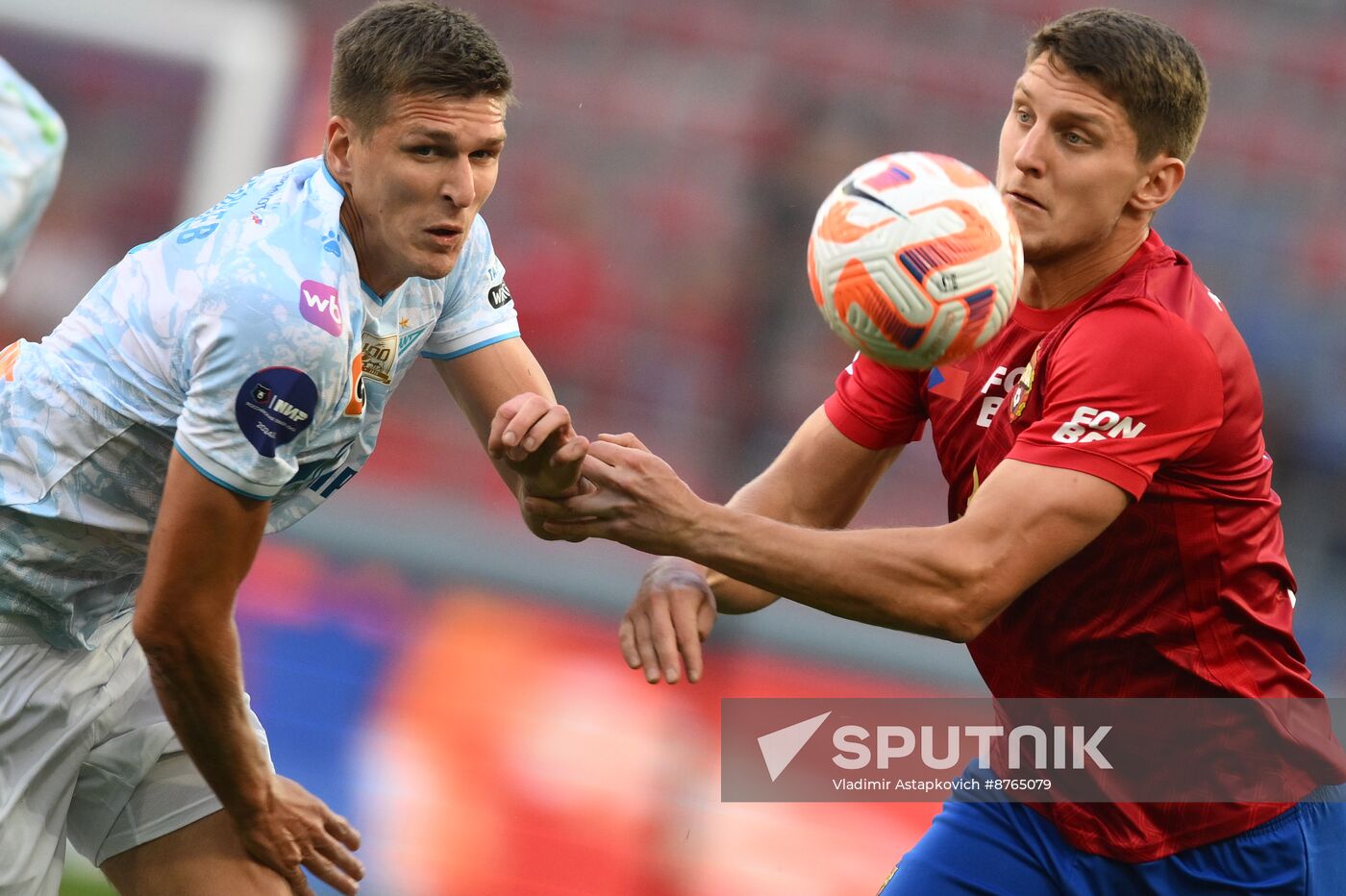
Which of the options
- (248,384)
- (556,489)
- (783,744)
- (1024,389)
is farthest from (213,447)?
(783,744)

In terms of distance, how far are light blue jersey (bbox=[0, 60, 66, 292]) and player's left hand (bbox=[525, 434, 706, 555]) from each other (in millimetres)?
1163

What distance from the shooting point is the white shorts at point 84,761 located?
10.6 feet

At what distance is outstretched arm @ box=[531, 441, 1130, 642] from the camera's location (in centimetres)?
283

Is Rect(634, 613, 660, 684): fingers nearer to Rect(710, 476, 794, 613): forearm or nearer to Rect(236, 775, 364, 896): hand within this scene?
Rect(710, 476, 794, 613): forearm

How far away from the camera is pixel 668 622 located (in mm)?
3277

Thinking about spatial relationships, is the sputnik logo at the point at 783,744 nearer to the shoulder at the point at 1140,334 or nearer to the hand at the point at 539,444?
the hand at the point at 539,444

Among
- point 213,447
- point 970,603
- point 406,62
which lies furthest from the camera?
point 406,62

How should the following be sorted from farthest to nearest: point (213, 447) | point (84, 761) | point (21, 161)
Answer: point (84, 761), point (213, 447), point (21, 161)

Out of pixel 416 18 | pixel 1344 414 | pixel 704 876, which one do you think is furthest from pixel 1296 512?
pixel 416 18

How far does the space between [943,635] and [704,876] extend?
298 cm

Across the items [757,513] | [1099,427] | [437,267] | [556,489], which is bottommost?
[757,513]

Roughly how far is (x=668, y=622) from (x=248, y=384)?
3.58ft

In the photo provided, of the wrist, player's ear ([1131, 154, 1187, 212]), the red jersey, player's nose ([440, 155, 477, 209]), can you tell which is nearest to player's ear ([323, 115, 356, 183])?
player's nose ([440, 155, 477, 209])

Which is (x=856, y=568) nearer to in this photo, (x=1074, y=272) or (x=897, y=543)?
(x=897, y=543)
